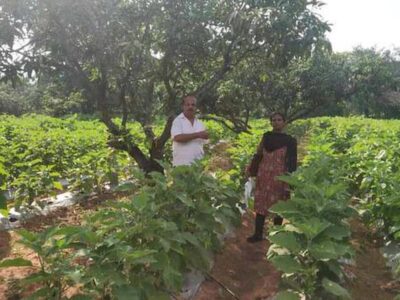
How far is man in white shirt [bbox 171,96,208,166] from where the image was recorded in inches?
199

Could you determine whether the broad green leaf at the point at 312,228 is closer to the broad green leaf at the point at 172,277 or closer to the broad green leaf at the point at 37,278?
the broad green leaf at the point at 172,277

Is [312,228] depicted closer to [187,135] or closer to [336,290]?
[336,290]

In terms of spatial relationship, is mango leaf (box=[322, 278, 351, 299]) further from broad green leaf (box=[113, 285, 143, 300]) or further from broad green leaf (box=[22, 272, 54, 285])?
broad green leaf (box=[22, 272, 54, 285])

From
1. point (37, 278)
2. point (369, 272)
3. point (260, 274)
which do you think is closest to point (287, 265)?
point (260, 274)

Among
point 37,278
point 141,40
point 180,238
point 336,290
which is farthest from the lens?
point 141,40

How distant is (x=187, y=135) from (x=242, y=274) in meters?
1.52

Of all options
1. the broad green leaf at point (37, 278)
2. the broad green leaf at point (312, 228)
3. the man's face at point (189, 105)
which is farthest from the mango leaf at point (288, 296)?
the man's face at point (189, 105)

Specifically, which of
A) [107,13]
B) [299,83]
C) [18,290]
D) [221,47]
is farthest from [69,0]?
[299,83]

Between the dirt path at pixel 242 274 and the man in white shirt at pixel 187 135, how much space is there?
1.04 metres

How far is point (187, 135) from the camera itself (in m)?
5.03

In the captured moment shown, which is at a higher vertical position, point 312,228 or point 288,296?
point 312,228

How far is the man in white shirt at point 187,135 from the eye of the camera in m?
5.07

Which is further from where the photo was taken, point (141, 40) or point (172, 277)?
point (141, 40)

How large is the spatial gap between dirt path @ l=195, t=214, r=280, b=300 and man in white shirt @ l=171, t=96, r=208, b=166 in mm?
1036
